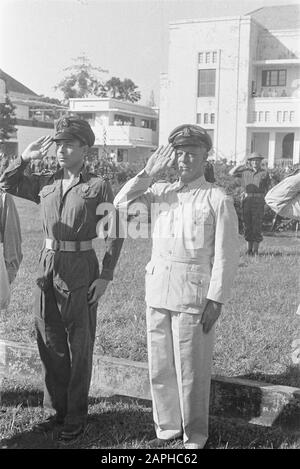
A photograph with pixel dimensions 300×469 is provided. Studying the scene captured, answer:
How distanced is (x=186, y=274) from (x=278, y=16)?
72.0 inches

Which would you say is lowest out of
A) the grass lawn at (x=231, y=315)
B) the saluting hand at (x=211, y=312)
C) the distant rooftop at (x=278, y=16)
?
the grass lawn at (x=231, y=315)

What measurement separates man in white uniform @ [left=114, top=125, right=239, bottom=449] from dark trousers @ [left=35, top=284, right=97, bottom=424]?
44 cm

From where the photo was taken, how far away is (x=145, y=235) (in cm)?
417

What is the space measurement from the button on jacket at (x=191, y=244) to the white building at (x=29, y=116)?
130 cm

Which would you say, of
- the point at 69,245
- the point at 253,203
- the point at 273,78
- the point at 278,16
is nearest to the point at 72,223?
the point at 69,245

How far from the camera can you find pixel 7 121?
459 cm

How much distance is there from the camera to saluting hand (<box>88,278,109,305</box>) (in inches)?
143

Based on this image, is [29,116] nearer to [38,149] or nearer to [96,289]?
[38,149]

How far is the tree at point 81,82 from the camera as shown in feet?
14.3

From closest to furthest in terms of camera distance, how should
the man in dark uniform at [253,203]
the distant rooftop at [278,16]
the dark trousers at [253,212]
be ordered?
the distant rooftop at [278,16] < the man in dark uniform at [253,203] < the dark trousers at [253,212]

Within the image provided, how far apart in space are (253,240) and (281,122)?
11.8 ft

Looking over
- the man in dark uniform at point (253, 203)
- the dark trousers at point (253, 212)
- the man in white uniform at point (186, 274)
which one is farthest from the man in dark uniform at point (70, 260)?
the dark trousers at point (253, 212)

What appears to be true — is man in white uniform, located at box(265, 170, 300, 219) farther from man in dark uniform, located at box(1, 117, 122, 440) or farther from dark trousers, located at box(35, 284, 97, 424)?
dark trousers, located at box(35, 284, 97, 424)

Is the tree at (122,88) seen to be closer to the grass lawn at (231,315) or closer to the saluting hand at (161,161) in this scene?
the saluting hand at (161,161)
